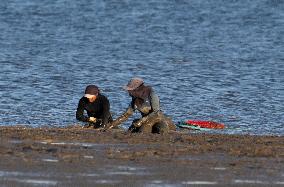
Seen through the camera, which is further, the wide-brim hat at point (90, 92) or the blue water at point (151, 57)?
the blue water at point (151, 57)

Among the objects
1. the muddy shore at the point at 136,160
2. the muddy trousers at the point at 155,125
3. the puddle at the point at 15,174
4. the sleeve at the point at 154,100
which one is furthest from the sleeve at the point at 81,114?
the puddle at the point at 15,174

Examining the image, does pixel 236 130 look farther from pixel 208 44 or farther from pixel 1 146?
pixel 208 44

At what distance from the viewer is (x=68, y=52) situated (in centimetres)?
5647

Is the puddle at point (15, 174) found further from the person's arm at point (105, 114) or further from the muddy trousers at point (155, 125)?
the person's arm at point (105, 114)

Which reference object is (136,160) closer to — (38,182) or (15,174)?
(15,174)

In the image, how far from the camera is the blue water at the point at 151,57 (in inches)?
1390

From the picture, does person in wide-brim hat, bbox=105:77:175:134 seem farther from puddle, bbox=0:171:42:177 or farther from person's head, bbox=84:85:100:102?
puddle, bbox=0:171:42:177

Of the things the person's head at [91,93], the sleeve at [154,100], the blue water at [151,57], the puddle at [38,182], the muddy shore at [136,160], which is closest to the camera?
the puddle at [38,182]

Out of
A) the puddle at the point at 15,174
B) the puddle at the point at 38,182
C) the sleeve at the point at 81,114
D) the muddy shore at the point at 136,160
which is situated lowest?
the sleeve at the point at 81,114

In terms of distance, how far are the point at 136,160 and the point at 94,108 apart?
9.11 m

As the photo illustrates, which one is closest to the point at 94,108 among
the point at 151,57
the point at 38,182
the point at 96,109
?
the point at 96,109

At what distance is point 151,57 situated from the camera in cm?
5453

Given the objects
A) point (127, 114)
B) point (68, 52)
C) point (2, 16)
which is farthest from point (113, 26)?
point (127, 114)

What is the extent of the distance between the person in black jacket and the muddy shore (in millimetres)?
4027
